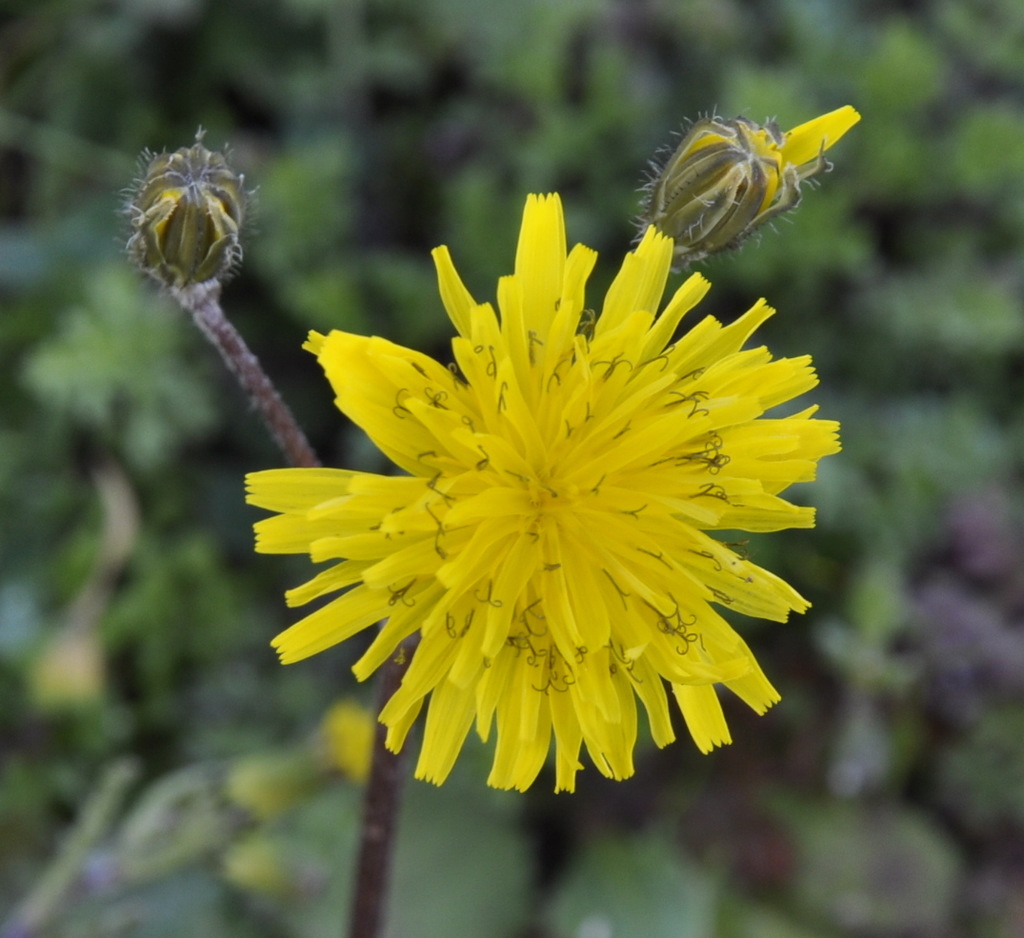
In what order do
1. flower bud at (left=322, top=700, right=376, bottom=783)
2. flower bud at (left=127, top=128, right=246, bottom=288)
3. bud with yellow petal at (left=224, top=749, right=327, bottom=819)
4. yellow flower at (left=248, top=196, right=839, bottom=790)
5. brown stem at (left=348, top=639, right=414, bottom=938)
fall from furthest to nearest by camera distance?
1. flower bud at (left=322, top=700, right=376, bottom=783)
2. bud with yellow petal at (left=224, top=749, right=327, bottom=819)
3. brown stem at (left=348, top=639, right=414, bottom=938)
4. flower bud at (left=127, top=128, right=246, bottom=288)
5. yellow flower at (left=248, top=196, right=839, bottom=790)

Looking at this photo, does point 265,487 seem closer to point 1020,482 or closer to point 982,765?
point 982,765

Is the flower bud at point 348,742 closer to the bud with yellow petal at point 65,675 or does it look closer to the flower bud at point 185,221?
the bud with yellow petal at point 65,675

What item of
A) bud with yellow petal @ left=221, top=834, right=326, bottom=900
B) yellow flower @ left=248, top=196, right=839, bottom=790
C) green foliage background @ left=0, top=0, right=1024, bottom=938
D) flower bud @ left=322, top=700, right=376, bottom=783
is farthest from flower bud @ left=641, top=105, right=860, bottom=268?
bud with yellow petal @ left=221, top=834, right=326, bottom=900

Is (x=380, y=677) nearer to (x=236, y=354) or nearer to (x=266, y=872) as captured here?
(x=236, y=354)

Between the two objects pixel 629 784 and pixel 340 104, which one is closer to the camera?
pixel 629 784

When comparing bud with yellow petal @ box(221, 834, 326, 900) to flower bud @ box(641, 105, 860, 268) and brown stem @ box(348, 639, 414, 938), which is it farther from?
flower bud @ box(641, 105, 860, 268)

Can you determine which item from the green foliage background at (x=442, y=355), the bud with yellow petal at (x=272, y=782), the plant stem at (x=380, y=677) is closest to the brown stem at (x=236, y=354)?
the plant stem at (x=380, y=677)

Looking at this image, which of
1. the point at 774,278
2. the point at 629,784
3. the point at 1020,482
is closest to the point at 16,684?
the point at 629,784
